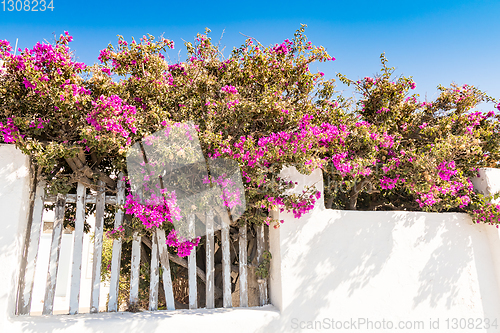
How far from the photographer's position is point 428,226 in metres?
4.95

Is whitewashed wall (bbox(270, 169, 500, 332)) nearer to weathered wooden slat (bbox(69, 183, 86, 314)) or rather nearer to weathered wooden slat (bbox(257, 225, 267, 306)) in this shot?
weathered wooden slat (bbox(257, 225, 267, 306))

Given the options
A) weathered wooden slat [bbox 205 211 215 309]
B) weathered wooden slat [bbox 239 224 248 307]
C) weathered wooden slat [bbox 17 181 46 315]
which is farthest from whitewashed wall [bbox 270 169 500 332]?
weathered wooden slat [bbox 17 181 46 315]

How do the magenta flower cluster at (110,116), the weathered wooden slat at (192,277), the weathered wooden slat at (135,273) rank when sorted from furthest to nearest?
the weathered wooden slat at (192,277)
the weathered wooden slat at (135,273)
the magenta flower cluster at (110,116)

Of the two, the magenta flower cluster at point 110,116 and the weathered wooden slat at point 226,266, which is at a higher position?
the magenta flower cluster at point 110,116

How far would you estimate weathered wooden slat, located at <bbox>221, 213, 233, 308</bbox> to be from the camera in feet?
14.7

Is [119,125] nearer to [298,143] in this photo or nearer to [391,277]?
[298,143]

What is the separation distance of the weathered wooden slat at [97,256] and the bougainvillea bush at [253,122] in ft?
0.84

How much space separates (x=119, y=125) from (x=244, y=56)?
7.34 feet

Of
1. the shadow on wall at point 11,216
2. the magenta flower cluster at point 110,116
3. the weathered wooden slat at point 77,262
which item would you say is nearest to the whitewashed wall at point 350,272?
the shadow on wall at point 11,216

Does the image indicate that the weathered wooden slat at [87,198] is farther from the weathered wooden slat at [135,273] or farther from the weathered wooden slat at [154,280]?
the weathered wooden slat at [154,280]

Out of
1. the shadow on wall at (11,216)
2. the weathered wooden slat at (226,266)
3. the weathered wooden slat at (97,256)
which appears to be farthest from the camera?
the weathered wooden slat at (226,266)

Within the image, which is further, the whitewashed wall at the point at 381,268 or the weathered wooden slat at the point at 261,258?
the weathered wooden slat at the point at 261,258
